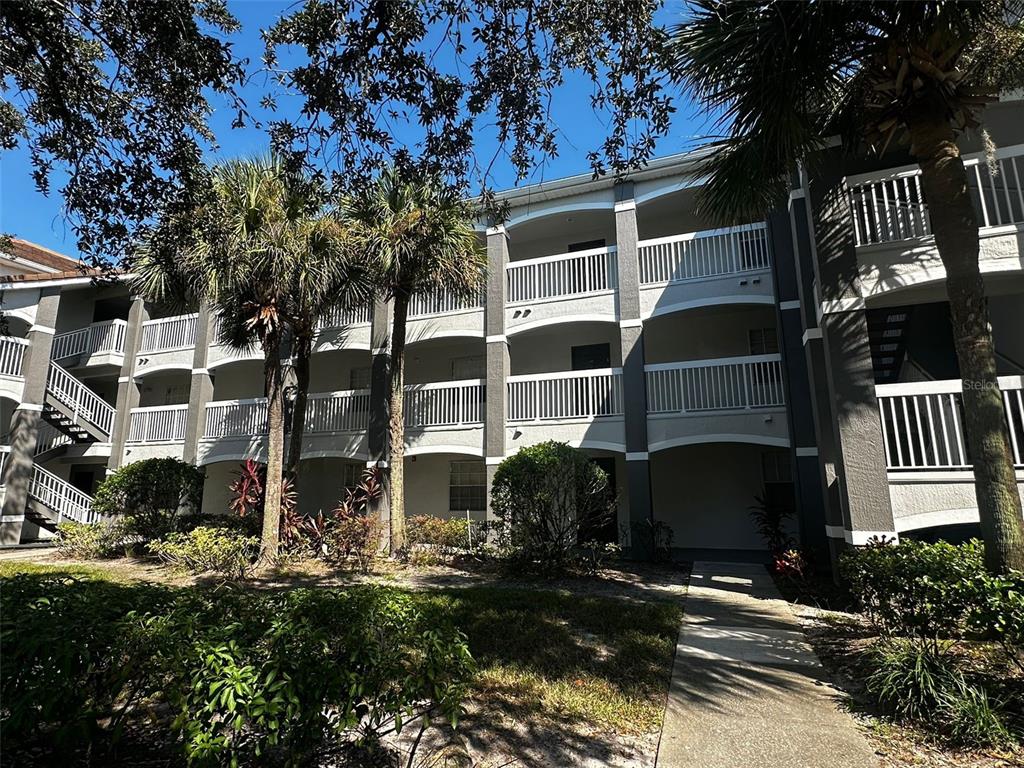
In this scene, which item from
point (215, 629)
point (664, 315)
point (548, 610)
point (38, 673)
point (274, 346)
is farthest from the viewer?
point (664, 315)

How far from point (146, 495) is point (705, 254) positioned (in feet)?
53.9

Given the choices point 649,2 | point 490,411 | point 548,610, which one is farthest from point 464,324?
point 649,2

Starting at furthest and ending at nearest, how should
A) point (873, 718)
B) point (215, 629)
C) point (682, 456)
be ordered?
point (682, 456) < point (873, 718) < point (215, 629)

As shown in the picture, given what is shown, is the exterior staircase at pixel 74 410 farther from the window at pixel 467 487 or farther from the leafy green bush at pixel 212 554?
the window at pixel 467 487

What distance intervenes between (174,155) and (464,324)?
964 cm

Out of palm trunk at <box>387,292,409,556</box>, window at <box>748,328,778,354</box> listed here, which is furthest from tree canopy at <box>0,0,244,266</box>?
window at <box>748,328,778,354</box>

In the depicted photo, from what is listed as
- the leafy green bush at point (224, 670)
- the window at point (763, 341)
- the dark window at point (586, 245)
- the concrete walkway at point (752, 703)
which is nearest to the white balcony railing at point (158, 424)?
the dark window at point (586, 245)

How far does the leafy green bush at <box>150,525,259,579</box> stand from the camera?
1099cm

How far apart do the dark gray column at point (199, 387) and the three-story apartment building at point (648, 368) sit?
78mm

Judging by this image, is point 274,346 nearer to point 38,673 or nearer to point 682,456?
point 38,673

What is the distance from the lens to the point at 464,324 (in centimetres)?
1582

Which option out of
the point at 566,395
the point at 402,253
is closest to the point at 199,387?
the point at 402,253

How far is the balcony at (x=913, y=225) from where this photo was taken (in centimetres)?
787

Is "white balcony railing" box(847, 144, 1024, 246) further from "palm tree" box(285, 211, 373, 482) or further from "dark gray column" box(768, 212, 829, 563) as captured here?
"palm tree" box(285, 211, 373, 482)
